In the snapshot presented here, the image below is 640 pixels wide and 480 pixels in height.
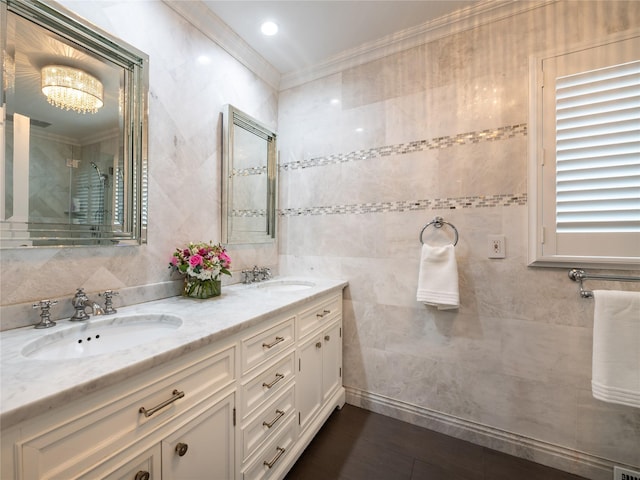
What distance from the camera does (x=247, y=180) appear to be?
197 cm

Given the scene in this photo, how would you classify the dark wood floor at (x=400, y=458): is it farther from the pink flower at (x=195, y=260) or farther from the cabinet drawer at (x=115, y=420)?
the pink flower at (x=195, y=260)

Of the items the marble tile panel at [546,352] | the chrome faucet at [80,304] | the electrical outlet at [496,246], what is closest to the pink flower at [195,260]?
the chrome faucet at [80,304]

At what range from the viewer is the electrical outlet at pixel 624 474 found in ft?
4.25

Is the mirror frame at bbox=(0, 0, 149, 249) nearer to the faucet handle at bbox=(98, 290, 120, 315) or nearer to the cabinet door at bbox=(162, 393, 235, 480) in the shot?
the faucet handle at bbox=(98, 290, 120, 315)

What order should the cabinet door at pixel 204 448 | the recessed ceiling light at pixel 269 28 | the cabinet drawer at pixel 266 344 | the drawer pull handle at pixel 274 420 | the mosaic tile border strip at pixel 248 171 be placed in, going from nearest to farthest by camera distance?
the cabinet door at pixel 204 448
the cabinet drawer at pixel 266 344
the drawer pull handle at pixel 274 420
the recessed ceiling light at pixel 269 28
the mosaic tile border strip at pixel 248 171

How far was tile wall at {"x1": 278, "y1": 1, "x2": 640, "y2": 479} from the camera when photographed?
4.71 feet

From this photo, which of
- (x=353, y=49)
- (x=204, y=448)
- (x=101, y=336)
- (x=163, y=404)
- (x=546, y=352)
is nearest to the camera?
(x=163, y=404)

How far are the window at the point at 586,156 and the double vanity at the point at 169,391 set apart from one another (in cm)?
128

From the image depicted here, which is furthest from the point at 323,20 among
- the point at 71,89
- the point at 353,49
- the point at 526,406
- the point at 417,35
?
the point at 526,406

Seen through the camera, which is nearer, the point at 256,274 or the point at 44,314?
the point at 44,314

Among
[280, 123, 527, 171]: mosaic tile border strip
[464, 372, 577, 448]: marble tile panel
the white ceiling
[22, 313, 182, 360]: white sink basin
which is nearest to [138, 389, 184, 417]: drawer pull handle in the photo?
[22, 313, 182, 360]: white sink basin

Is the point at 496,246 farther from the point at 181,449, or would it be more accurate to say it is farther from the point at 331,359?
the point at 181,449

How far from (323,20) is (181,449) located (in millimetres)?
2172

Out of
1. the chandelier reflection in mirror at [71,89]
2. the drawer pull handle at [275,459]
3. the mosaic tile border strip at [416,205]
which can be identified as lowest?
the drawer pull handle at [275,459]
